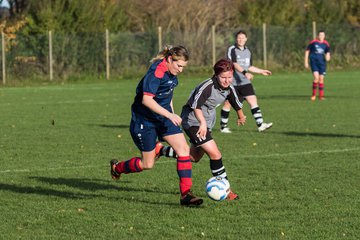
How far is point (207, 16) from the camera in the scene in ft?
167

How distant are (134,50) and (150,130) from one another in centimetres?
3345

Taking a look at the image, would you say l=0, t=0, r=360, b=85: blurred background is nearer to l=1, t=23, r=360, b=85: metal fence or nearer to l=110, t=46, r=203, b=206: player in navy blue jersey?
l=1, t=23, r=360, b=85: metal fence

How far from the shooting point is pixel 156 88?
30.7 feet

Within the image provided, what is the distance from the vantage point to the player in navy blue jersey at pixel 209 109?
970 centimetres

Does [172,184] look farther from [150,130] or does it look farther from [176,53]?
[176,53]

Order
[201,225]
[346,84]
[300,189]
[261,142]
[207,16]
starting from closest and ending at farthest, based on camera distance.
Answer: [201,225]
[300,189]
[261,142]
[346,84]
[207,16]

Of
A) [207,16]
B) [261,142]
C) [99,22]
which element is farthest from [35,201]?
[207,16]

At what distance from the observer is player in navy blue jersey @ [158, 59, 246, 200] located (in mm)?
9703

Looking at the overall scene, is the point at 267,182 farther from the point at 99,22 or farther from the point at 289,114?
the point at 99,22

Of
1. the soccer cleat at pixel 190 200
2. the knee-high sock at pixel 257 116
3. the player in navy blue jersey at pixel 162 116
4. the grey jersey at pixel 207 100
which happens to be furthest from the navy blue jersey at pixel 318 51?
the soccer cleat at pixel 190 200

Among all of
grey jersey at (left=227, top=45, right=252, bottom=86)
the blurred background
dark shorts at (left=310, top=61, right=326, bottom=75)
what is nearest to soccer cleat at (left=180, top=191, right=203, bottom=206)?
grey jersey at (left=227, top=45, right=252, bottom=86)

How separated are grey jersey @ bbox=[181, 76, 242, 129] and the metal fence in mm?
28825

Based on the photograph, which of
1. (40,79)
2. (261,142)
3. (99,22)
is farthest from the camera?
(99,22)

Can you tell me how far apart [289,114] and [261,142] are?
6.14 metres
